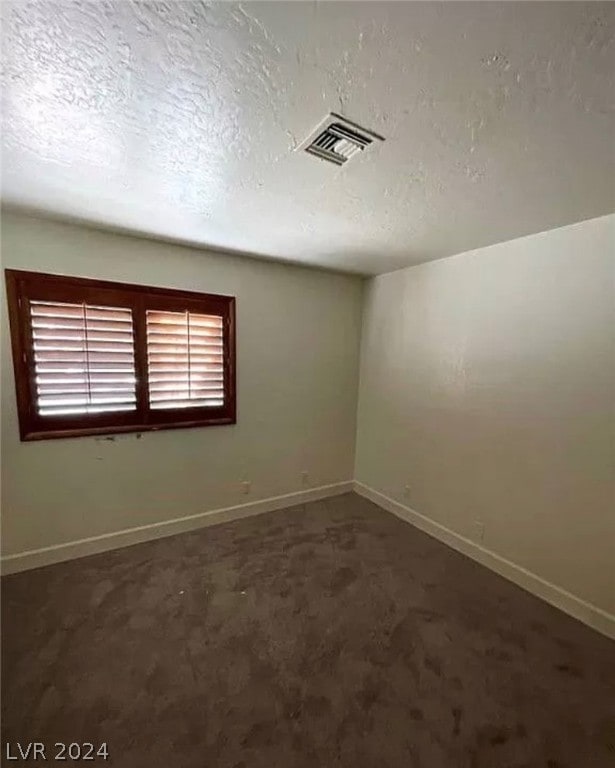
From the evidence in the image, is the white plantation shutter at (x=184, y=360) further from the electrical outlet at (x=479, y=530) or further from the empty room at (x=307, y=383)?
the electrical outlet at (x=479, y=530)

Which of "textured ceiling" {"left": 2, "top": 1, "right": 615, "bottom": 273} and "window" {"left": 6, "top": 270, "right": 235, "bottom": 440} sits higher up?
"textured ceiling" {"left": 2, "top": 1, "right": 615, "bottom": 273}

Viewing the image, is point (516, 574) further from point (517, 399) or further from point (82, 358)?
point (82, 358)

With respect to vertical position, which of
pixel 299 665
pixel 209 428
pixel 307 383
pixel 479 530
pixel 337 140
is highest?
pixel 337 140

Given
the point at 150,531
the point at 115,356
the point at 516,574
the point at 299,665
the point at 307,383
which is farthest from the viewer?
the point at 307,383

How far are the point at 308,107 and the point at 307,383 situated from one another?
2.44 meters

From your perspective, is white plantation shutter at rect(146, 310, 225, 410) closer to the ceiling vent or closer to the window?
the window

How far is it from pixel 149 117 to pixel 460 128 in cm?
108

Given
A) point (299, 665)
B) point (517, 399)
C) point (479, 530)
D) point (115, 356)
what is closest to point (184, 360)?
point (115, 356)

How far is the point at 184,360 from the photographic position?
282 cm

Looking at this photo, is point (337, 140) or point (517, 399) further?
point (517, 399)

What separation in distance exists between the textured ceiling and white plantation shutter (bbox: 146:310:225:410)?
89 cm

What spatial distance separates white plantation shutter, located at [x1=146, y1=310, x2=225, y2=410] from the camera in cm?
270

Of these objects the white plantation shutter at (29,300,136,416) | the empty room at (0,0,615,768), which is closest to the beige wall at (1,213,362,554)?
the empty room at (0,0,615,768)

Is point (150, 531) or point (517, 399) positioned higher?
point (517, 399)
